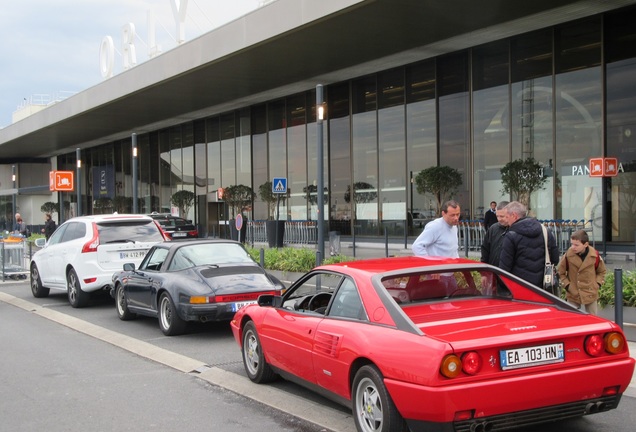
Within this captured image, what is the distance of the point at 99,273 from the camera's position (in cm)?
1271

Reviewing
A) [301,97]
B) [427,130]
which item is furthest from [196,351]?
[301,97]

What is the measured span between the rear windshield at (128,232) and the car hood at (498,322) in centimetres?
920

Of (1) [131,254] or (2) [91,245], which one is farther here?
(1) [131,254]

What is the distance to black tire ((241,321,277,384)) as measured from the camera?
21.9ft

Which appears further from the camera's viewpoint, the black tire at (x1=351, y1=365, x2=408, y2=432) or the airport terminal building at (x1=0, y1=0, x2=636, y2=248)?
the airport terminal building at (x1=0, y1=0, x2=636, y2=248)

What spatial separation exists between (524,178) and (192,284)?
1502 cm

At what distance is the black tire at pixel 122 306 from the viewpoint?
1123 cm

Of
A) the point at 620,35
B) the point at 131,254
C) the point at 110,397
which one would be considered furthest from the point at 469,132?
the point at 110,397

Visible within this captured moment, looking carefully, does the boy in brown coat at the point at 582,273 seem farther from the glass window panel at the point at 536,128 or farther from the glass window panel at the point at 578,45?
the glass window panel at the point at 578,45

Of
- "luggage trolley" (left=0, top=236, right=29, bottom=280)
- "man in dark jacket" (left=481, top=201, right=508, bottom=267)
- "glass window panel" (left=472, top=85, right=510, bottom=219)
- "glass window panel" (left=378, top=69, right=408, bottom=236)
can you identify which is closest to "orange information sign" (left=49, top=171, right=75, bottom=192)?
"luggage trolley" (left=0, top=236, right=29, bottom=280)

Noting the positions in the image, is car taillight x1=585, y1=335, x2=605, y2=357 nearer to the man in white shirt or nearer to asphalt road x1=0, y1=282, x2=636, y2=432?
asphalt road x1=0, y1=282, x2=636, y2=432

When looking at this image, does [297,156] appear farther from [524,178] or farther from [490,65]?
[524,178]

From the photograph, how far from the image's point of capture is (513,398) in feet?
13.8

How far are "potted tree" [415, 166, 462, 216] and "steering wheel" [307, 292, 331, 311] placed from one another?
18.4 meters
